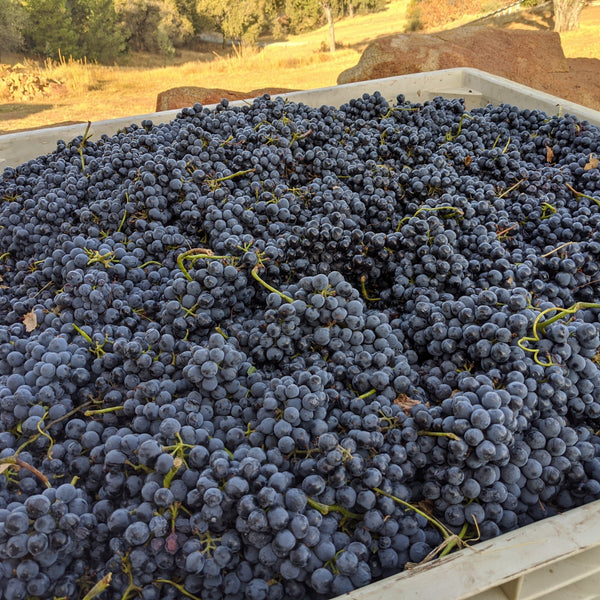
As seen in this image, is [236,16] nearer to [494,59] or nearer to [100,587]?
[494,59]

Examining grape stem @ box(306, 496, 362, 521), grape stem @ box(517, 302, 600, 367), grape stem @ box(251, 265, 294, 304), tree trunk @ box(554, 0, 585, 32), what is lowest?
grape stem @ box(306, 496, 362, 521)

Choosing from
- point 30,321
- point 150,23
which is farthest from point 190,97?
point 150,23

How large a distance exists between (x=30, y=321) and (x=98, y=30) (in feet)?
48.3

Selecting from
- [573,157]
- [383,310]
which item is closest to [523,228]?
[573,157]

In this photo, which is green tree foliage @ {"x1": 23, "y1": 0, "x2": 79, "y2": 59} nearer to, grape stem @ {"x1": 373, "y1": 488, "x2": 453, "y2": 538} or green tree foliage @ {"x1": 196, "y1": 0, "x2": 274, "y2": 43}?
green tree foliage @ {"x1": 196, "y1": 0, "x2": 274, "y2": 43}

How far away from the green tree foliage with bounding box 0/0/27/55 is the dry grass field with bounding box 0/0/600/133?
2.69 ft

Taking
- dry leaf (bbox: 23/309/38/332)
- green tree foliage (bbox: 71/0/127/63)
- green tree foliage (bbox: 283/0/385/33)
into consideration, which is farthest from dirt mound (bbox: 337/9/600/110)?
green tree foliage (bbox: 283/0/385/33)

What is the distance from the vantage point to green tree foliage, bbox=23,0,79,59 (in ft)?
37.7

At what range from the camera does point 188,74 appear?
485 inches

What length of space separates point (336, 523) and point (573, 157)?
5.06ft

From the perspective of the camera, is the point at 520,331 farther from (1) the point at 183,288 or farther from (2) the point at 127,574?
(2) the point at 127,574

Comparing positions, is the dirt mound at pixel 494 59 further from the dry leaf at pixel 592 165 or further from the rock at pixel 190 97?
the dry leaf at pixel 592 165

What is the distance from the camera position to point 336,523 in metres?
0.83

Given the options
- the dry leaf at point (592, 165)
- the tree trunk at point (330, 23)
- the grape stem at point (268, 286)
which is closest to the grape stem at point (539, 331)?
the grape stem at point (268, 286)
